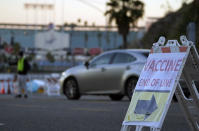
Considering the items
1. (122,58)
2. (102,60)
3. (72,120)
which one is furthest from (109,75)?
(72,120)

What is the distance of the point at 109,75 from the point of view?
1708 centimetres

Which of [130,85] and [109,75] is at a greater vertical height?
[109,75]

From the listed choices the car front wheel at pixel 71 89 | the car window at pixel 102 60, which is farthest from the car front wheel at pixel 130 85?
the car front wheel at pixel 71 89

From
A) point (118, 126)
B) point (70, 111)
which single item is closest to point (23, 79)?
point (70, 111)

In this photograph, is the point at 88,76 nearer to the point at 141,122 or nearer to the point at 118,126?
the point at 118,126

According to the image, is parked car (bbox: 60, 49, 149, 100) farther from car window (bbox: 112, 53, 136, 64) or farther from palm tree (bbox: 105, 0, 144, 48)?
palm tree (bbox: 105, 0, 144, 48)

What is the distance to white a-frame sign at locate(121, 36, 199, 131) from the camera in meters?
6.27

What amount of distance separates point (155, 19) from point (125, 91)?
47628 millimetres

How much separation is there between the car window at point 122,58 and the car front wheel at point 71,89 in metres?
1.73

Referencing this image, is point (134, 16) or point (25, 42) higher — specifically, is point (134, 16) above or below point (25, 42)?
above

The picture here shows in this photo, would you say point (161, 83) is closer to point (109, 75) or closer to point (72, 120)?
point (72, 120)

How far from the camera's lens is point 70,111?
12469mm

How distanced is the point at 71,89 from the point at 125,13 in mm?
36754

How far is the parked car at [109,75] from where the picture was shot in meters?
16.5
